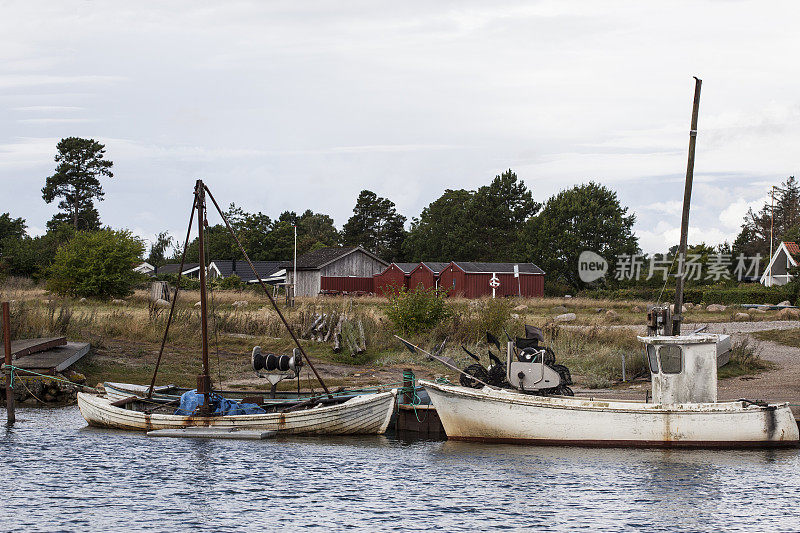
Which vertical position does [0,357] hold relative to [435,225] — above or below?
below

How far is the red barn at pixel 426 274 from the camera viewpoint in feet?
256

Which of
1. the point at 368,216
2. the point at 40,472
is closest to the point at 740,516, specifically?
the point at 40,472

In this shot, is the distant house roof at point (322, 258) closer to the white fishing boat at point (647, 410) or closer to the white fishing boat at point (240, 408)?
the white fishing boat at point (240, 408)

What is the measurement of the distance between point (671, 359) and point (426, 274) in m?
58.1

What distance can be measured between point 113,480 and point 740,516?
12.4m

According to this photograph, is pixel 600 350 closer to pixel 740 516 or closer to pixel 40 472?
pixel 740 516

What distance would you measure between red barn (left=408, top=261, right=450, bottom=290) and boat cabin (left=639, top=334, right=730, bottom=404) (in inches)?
2212

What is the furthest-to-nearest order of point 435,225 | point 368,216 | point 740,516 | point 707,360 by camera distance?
point 368,216 → point 435,225 → point 707,360 → point 740,516

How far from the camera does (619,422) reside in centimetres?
2056

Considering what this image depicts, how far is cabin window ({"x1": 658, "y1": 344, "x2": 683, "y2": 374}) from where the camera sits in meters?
20.7

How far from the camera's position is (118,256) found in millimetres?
54844

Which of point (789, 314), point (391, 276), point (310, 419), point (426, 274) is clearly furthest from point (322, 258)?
point (310, 419)

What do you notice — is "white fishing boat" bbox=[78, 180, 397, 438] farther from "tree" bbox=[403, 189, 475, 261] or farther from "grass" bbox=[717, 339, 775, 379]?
"tree" bbox=[403, 189, 475, 261]

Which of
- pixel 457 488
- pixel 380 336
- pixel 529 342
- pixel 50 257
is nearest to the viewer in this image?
pixel 457 488
